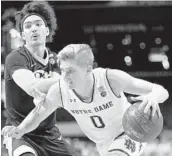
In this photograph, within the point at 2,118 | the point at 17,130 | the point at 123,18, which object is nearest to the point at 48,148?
the point at 17,130

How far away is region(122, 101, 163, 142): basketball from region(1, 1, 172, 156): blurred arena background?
889 millimetres

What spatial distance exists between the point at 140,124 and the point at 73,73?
36 centimetres

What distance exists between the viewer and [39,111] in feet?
6.45

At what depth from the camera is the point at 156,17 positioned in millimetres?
2822

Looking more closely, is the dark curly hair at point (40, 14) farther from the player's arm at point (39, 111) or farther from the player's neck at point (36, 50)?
the player's arm at point (39, 111)

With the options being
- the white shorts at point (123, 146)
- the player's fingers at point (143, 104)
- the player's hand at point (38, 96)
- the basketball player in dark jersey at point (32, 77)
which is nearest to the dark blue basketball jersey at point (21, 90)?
the basketball player in dark jersey at point (32, 77)

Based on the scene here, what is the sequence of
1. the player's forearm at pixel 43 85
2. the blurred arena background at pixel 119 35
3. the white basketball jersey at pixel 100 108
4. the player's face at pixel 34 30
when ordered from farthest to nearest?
1. the blurred arena background at pixel 119 35
2. the player's face at pixel 34 30
3. the player's forearm at pixel 43 85
4. the white basketball jersey at pixel 100 108

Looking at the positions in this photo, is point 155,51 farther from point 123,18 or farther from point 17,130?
point 17,130

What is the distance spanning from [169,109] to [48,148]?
1.13 m

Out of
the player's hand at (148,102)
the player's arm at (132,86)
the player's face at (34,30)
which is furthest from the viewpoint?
the player's face at (34,30)

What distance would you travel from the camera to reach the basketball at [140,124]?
177cm

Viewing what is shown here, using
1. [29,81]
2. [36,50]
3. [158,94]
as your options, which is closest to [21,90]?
[29,81]

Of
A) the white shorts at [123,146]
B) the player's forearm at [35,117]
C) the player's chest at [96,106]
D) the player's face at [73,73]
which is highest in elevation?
the player's face at [73,73]

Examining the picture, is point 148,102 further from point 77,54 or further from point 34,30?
point 34,30
